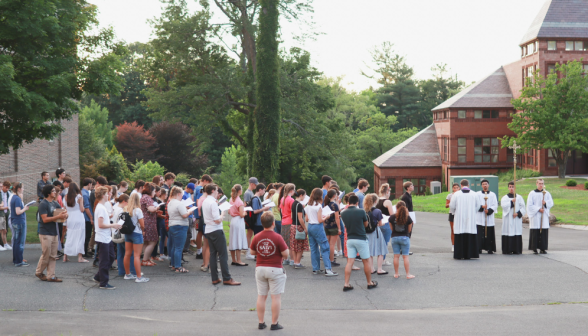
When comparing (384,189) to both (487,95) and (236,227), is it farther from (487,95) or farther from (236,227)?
(487,95)

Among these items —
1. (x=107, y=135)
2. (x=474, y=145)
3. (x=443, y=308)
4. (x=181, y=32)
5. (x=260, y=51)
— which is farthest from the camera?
(x=107, y=135)

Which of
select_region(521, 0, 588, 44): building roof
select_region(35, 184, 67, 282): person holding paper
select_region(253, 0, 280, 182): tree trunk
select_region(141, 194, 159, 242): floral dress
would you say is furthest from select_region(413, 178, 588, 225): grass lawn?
select_region(35, 184, 67, 282): person holding paper

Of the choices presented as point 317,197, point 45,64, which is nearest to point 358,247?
point 317,197

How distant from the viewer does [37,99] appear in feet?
52.0

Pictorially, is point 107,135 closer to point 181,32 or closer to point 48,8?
point 181,32

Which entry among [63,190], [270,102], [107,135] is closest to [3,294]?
[63,190]

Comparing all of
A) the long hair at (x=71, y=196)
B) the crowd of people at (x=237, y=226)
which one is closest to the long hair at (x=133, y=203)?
the crowd of people at (x=237, y=226)

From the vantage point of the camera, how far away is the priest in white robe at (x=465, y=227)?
1355 centimetres

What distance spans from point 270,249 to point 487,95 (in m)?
46.0

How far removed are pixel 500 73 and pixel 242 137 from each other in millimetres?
A: 28378

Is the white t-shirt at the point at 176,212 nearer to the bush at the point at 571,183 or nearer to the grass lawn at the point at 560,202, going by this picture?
the grass lawn at the point at 560,202

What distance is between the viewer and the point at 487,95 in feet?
160

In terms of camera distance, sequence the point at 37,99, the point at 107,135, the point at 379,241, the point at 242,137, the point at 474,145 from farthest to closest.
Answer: the point at 107,135 < the point at 474,145 < the point at 242,137 < the point at 37,99 < the point at 379,241

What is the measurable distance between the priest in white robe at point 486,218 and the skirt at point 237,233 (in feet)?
21.8
